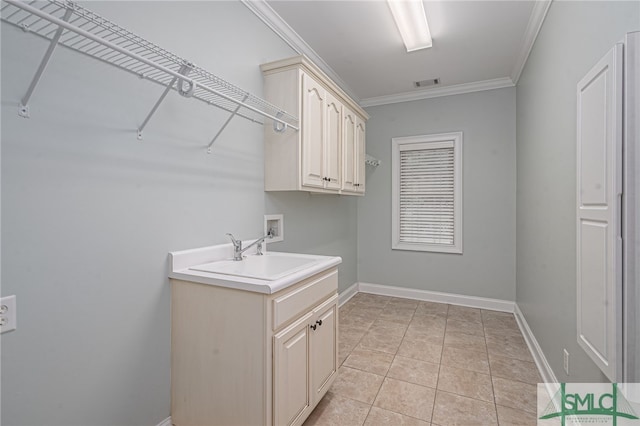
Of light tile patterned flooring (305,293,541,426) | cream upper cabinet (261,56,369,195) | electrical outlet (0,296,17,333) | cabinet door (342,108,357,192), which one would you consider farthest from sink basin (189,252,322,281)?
cabinet door (342,108,357,192)

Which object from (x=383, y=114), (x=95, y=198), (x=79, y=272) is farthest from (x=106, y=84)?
(x=383, y=114)

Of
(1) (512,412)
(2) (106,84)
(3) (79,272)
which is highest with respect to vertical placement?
(2) (106,84)

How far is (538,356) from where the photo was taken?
2385 mm

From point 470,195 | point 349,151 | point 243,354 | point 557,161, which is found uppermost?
point 349,151

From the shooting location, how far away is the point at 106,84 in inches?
51.7

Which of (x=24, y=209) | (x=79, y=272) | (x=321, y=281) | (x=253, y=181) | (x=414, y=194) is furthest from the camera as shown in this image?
(x=414, y=194)

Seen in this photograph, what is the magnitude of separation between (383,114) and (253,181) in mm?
2704

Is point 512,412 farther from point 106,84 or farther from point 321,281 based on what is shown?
point 106,84

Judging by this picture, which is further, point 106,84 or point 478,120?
point 478,120

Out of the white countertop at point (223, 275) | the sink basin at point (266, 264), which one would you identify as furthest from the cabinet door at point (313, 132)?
the white countertop at point (223, 275)

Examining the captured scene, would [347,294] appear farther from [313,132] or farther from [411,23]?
[411,23]

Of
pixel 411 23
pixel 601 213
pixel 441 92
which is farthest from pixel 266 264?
pixel 441 92

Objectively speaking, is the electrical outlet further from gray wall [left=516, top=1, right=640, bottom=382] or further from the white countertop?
gray wall [left=516, top=1, right=640, bottom=382]

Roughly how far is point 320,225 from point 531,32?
8.31 feet
